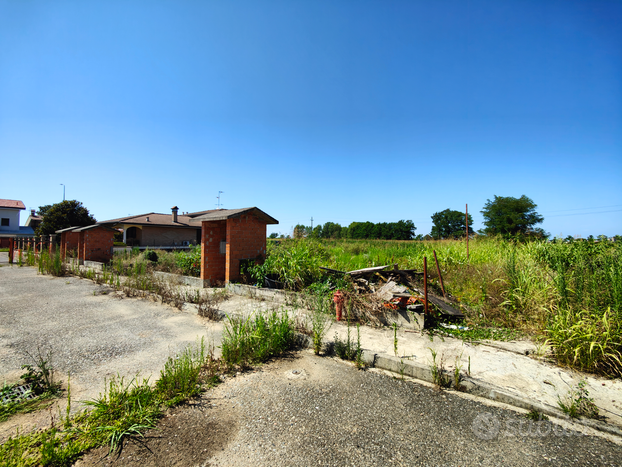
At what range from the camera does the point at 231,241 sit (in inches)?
298

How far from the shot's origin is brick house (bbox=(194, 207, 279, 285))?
7.60m

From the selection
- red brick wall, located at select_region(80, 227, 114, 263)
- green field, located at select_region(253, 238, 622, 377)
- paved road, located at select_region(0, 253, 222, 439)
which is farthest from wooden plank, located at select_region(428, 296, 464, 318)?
red brick wall, located at select_region(80, 227, 114, 263)

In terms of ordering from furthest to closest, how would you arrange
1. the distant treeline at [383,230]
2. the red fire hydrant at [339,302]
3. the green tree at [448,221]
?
the distant treeline at [383,230]
the green tree at [448,221]
the red fire hydrant at [339,302]

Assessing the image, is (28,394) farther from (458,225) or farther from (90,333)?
(458,225)

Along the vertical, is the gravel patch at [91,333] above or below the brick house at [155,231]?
below

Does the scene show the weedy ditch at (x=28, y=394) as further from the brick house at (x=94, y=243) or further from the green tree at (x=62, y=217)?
the green tree at (x=62, y=217)

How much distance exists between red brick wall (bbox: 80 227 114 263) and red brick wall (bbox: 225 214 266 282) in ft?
32.0

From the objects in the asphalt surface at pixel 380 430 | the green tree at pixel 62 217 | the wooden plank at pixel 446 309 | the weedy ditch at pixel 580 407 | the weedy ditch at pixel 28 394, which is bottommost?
the asphalt surface at pixel 380 430

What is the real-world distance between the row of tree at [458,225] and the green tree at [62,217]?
23714 millimetres

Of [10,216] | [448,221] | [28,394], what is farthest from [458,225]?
[10,216]

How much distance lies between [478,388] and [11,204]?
182 ft

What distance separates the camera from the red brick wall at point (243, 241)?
299 inches

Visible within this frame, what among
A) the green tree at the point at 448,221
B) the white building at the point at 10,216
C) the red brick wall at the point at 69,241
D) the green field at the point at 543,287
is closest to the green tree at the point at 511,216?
the green tree at the point at 448,221

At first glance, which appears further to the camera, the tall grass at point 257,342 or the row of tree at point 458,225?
the row of tree at point 458,225
